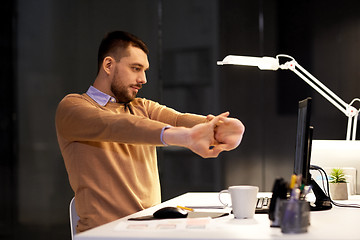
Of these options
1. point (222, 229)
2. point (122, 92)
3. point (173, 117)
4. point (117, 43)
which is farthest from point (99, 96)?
point (222, 229)

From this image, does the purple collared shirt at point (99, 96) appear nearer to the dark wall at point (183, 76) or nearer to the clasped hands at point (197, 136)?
the clasped hands at point (197, 136)

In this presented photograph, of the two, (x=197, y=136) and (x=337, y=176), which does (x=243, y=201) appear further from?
(x=337, y=176)

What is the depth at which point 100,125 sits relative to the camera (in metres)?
1.95

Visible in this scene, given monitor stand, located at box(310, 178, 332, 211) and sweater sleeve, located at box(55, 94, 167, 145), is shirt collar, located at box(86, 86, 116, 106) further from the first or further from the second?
monitor stand, located at box(310, 178, 332, 211)


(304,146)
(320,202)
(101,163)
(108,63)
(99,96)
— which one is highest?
(108,63)

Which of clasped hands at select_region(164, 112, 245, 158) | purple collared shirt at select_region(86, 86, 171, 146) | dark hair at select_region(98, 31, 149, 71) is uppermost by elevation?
dark hair at select_region(98, 31, 149, 71)

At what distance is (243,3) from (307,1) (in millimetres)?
493

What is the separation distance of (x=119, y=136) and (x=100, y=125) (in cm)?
10

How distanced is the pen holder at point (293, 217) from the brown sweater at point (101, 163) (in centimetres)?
67

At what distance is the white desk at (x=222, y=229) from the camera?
1416 millimetres

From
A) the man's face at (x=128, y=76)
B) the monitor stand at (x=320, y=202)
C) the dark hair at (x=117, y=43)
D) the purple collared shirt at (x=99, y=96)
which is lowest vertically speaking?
the monitor stand at (x=320, y=202)

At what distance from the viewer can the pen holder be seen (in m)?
1.42

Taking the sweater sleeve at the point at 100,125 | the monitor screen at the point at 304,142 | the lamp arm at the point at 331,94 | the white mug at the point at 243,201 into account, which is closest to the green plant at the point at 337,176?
the lamp arm at the point at 331,94

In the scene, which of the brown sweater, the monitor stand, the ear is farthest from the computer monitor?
the ear
